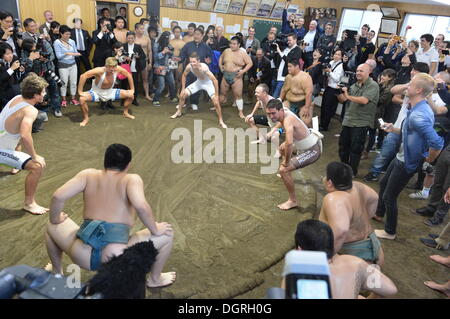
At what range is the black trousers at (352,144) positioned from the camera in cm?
398

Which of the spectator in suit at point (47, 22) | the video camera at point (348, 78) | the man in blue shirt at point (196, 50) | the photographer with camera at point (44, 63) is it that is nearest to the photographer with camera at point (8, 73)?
the photographer with camera at point (44, 63)

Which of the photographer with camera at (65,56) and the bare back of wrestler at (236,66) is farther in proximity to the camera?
the bare back of wrestler at (236,66)

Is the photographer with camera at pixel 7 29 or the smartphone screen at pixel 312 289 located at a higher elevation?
the photographer with camera at pixel 7 29

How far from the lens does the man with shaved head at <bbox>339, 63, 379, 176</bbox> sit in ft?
12.5

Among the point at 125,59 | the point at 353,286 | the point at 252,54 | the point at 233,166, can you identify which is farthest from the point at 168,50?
the point at 353,286

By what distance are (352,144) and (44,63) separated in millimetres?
4385

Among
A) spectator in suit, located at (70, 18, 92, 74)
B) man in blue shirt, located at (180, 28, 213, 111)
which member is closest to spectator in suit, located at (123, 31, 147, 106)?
man in blue shirt, located at (180, 28, 213, 111)

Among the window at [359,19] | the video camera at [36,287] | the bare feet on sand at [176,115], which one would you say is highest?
the window at [359,19]

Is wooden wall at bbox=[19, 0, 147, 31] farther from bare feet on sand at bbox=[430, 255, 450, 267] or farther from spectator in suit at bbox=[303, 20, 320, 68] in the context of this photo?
bare feet on sand at bbox=[430, 255, 450, 267]

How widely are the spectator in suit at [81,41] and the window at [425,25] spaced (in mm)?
6960

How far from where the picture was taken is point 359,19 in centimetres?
891

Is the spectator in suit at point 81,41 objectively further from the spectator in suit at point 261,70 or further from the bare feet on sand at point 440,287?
the bare feet on sand at point 440,287

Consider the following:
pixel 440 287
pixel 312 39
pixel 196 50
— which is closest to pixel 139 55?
pixel 196 50
